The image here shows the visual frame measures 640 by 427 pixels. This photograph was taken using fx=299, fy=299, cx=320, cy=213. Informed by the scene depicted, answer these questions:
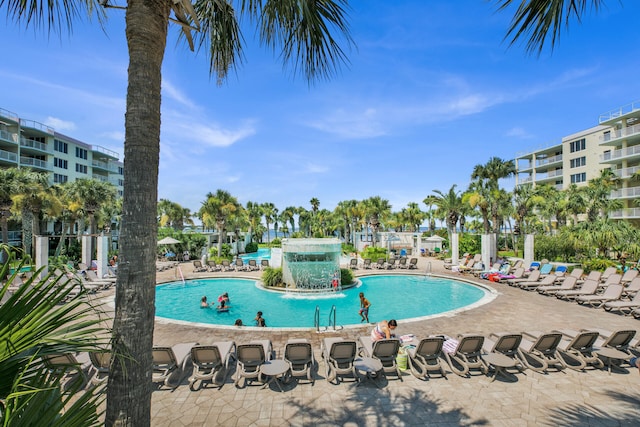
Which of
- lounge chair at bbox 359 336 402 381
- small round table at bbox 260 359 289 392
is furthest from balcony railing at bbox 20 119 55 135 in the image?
lounge chair at bbox 359 336 402 381

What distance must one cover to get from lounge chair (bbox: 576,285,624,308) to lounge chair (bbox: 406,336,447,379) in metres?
10.4

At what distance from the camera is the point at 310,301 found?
55.7 feet

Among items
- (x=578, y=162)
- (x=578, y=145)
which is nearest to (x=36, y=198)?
(x=578, y=162)

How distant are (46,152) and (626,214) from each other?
73.3m

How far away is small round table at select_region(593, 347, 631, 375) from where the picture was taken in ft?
22.9

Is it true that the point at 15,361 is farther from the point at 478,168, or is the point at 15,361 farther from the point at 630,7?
the point at 478,168

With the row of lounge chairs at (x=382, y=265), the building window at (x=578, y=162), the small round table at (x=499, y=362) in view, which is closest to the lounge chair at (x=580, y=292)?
the small round table at (x=499, y=362)

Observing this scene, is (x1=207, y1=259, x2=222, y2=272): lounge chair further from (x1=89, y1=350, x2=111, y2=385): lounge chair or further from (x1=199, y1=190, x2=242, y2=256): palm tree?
(x1=89, y1=350, x2=111, y2=385): lounge chair

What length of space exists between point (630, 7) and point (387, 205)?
43.1 metres

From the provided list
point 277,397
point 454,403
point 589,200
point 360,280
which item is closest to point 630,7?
point 454,403

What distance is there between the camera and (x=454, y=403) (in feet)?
19.0

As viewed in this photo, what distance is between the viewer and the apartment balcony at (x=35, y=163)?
37219 mm

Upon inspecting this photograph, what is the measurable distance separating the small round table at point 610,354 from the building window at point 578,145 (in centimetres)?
5069

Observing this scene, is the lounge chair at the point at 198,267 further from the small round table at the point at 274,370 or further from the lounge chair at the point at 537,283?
Result: the lounge chair at the point at 537,283
